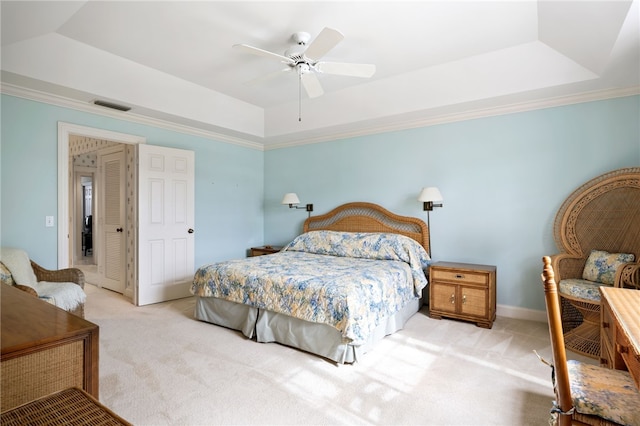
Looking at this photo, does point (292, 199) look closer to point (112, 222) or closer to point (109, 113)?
point (109, 113)

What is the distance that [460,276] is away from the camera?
146 inches

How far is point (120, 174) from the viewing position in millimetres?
5105

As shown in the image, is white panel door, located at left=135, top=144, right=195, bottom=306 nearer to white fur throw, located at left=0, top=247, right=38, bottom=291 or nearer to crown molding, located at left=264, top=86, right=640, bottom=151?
white fur throw, located at left=0, top=247, right=38, bottom=291

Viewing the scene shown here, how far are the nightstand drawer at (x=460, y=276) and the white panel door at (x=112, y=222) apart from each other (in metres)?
4.36

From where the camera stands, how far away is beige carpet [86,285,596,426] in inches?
81.3

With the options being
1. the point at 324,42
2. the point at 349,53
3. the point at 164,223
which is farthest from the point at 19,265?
the point at 349,53

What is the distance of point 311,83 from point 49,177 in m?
2.98

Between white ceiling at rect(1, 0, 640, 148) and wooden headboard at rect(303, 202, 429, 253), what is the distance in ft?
3.94

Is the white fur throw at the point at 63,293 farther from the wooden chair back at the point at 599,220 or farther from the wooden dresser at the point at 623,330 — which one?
the wooden chair back at the point at 599,220

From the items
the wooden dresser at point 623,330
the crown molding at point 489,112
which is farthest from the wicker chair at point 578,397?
the crown molding at point 489,112

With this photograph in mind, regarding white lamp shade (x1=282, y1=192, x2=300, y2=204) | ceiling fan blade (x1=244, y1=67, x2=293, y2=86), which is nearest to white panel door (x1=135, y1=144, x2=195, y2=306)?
white lamp shade (x1=282, y1=192, x2=300, y2=204)

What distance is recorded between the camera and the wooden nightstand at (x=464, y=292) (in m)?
3.55

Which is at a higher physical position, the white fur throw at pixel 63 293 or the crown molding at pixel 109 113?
the crown molding at pixel 109 113

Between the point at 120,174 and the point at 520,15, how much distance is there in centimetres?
531
